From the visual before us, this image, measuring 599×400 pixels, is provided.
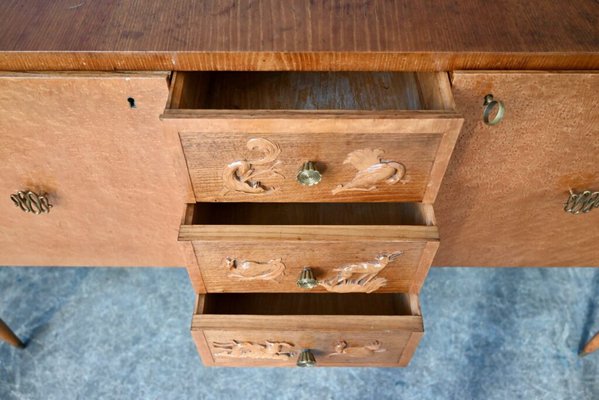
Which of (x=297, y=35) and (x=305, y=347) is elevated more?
(x=297, y=35)

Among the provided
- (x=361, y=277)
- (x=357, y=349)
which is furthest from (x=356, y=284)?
(x=357, y=349)

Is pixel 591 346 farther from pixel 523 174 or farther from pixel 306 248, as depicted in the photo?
pixel 306 248

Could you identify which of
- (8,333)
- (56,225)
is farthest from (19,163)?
(8,333)

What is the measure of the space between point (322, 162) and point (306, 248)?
0.11m

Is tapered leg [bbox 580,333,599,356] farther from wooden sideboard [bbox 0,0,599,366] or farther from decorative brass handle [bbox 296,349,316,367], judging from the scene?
decorative brass handle [bbox 296,349,316,367]

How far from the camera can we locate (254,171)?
1.79ft

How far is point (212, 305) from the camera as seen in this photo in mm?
729

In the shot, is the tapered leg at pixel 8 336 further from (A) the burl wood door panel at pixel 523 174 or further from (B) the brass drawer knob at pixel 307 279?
(A) the burl wood door panel at pixel 523 174

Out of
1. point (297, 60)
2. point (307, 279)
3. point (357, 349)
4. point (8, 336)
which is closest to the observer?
point (297, 60)

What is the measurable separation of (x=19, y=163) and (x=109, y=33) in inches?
8.6

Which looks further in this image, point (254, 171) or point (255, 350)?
point (255, 350)

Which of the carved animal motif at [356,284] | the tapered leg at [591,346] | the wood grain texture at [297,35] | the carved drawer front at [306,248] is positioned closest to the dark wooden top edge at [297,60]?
the wood grain texture at [297,35]

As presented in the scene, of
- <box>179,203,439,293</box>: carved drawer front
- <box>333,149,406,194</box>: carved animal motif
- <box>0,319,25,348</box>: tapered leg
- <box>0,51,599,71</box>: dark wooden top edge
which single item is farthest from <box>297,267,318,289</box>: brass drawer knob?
<box>0,319,25,348</box>: tapered leg

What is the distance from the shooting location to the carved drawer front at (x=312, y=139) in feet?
1.57
